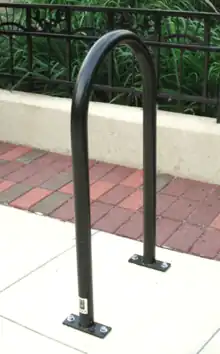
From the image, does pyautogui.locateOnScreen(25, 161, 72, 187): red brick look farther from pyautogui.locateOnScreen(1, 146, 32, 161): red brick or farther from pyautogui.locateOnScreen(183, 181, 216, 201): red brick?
pyautogui.locateOnScreen(183, 181, 216, 201): red brick

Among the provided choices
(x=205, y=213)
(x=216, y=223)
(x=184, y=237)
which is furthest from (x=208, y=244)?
(x=205, y=213)

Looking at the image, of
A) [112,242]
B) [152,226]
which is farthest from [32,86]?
[152,226]

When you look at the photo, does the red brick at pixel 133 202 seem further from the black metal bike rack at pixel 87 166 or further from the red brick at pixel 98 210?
the black metal bike rack at pixel 87 166

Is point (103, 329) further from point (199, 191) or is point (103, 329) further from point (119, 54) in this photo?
point (119, 54)

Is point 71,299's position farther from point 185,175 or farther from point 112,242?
point 185,175

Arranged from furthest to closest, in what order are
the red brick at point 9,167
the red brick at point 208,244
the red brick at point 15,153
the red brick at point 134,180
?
the red brick at point 15,153, the red brick at point 9,167, the red brick at point 134,180, the red brick at point 208,244

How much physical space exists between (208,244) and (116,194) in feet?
2.79

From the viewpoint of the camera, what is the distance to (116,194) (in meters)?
4.03

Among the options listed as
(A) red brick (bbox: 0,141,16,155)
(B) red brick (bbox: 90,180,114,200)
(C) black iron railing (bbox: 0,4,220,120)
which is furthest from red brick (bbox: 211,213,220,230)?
(A) red brick (bbox: 0,141,16,155)

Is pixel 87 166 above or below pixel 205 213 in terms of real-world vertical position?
above

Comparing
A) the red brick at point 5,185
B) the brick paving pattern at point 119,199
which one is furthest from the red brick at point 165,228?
the red brick at point 5,185

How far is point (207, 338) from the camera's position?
265 cm

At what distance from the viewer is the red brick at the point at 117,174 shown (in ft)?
13.9

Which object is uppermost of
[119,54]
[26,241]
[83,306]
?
[119,54]
